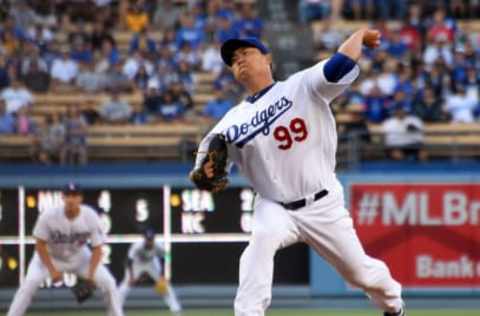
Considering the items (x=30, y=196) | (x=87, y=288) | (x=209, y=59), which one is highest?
(x=209, y=59)

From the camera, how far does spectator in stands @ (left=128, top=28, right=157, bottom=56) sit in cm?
2017

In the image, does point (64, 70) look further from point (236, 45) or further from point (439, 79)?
point (236, 45)

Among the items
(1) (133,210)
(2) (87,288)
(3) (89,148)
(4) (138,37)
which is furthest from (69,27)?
(2) (87,288)

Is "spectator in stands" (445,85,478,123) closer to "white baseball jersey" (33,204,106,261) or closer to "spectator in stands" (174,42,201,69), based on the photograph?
"spectator in stands" (174,42,201,69)

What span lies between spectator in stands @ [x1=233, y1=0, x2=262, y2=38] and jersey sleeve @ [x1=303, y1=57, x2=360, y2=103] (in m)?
12.0

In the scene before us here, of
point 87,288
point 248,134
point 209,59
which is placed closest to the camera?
point 248,134

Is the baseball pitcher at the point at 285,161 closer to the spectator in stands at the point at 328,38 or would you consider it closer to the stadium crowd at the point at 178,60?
the stadium crowd at the point at 178,60

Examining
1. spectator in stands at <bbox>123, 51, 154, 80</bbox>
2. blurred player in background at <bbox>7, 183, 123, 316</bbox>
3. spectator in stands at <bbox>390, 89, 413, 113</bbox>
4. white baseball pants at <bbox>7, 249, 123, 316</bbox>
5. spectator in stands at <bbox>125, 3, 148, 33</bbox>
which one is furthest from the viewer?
spectator in stands at <bbox>125, 3, 148, 33</bbox>

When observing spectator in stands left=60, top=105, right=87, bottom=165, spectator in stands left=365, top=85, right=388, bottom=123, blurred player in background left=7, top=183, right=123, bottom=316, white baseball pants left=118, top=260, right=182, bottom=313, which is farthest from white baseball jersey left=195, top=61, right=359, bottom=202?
spectator in stands left=365, top=85, right=388, bottom=123

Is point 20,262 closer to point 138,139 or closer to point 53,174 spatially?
point 53,174

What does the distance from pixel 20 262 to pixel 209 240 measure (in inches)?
88.4

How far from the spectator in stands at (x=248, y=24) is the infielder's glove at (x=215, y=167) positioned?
11.8 m

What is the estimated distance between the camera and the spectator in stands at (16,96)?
19.0 metres

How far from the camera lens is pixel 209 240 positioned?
16594 millimetres
